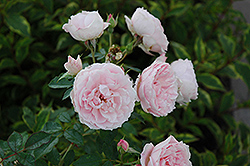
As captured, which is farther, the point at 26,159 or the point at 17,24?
the point at 17,24

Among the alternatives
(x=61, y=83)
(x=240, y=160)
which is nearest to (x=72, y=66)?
(x=61, y=83)

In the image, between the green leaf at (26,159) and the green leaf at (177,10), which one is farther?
the green leaf at (177,10)

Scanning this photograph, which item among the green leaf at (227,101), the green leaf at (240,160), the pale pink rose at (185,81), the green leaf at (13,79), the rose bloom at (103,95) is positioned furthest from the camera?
the green leaf at (227,101)

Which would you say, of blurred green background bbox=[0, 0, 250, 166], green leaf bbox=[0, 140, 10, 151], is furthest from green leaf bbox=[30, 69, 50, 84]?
green leaf bbox=[0, 140, 10, 151]

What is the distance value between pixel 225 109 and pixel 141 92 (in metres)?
1.13

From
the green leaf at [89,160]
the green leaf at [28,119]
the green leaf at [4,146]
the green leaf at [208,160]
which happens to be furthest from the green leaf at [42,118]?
the green leaf at [208,160]

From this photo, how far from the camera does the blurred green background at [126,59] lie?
46.8 inches

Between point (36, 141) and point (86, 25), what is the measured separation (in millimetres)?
284

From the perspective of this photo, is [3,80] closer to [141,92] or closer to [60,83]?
[60,83]

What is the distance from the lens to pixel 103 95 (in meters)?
0.52

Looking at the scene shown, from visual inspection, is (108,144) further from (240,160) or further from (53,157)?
(240,160)

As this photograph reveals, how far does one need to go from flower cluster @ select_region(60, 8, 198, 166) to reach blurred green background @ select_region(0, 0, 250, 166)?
A: 18.9 inches

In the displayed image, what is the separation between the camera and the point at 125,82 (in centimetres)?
52

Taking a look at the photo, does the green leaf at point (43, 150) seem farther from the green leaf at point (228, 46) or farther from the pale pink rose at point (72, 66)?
the green leaf at point (228, 46)
